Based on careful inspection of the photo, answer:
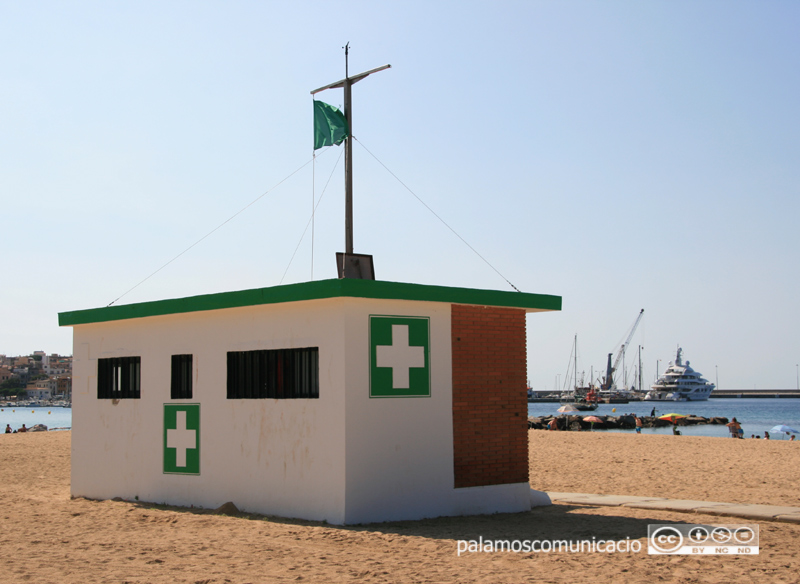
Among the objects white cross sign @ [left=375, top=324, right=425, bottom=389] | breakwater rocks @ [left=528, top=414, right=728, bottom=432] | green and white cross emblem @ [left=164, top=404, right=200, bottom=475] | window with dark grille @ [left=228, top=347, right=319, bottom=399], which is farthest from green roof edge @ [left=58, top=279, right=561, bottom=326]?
breakwater rocks @ [left=528, top=414, right=728, bottom=432]

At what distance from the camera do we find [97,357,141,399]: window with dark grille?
551 inches

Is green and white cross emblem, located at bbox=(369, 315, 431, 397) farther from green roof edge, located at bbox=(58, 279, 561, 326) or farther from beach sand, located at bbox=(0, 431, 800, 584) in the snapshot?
beach sand, located at bbox=(0, 431, 800, 584)

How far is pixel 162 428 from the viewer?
1324 cm

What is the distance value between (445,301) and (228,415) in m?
3.80

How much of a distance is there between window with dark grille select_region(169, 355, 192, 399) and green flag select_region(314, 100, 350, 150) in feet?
14.0

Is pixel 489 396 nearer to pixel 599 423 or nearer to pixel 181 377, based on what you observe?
pixel 181 377

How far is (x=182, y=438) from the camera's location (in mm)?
12875

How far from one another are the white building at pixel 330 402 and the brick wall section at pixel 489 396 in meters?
0.02

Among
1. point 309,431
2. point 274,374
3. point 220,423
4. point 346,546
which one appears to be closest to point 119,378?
point 220,423

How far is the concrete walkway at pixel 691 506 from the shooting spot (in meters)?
10.9

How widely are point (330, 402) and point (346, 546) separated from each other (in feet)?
7.11

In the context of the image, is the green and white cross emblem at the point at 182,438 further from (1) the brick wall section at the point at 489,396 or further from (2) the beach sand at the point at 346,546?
(1) the brick wall section at the point at 489,396

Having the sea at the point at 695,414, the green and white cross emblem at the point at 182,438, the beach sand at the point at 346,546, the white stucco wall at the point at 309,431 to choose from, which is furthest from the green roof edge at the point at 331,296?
the sea at the point at 695,414

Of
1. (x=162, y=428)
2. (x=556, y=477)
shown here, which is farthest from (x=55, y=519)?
(x=556, y=477)
